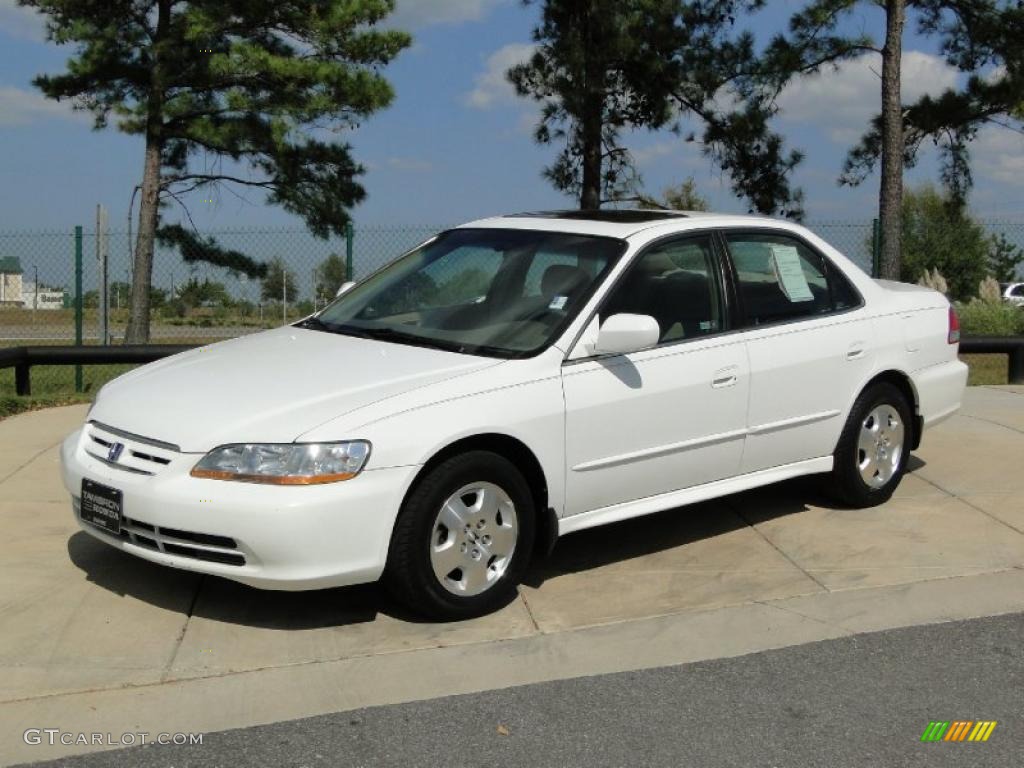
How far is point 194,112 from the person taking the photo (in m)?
17.9

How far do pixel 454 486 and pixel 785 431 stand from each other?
82.7 inches

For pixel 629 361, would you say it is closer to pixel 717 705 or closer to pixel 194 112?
pixel 717 705

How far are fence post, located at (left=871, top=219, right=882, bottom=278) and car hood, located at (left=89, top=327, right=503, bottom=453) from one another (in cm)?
1005

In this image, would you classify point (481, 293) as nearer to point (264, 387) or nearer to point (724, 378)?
point (724, 378)

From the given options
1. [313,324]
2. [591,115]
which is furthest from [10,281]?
[313,324]

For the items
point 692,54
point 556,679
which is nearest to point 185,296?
point 692,54

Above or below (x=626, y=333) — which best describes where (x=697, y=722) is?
below

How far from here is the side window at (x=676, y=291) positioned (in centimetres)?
568

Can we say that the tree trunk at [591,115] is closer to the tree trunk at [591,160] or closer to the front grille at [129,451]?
the tree trunk at [591,160]

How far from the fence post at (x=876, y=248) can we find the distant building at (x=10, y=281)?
968 centimetres

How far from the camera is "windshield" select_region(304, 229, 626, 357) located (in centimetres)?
546

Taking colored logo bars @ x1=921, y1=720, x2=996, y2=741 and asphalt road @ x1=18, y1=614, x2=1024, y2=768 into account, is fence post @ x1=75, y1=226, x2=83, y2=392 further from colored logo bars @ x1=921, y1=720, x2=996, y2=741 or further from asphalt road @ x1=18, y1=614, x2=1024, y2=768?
colored logo bars @ x1=921, y1=720, x2=996, y2=741

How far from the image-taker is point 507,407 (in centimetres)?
500
